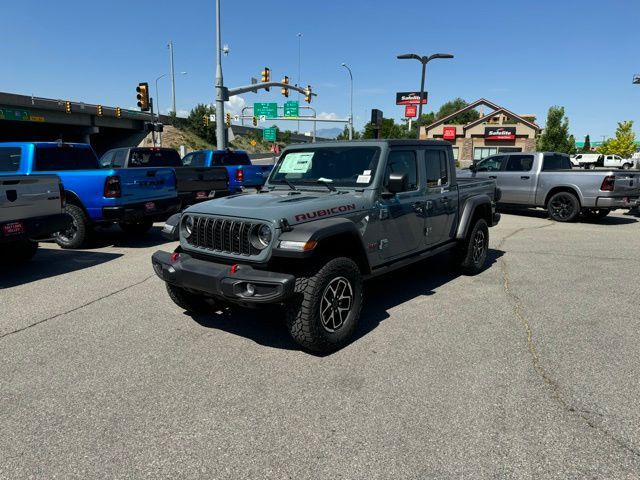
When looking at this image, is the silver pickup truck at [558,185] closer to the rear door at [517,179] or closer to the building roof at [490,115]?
the rear door at [517,179]

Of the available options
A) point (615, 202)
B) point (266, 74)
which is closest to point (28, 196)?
point (615, 202)

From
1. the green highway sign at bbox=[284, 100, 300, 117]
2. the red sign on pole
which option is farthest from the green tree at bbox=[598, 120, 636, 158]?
the green highway sign at bbox=[284, 100, 300, 117]

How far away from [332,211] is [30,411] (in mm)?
2715

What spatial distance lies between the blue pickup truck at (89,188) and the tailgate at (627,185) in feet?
35.6

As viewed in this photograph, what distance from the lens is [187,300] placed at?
15.0 ft

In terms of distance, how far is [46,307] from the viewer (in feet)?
16.8

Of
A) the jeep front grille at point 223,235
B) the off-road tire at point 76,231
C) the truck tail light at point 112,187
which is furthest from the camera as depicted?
the off-road tire at point 76,231

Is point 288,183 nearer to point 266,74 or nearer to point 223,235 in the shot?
point 223,235

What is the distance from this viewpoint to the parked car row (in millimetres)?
6281

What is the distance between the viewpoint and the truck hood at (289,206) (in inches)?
147

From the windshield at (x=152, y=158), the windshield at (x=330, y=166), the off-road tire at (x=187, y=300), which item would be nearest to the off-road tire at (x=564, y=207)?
the windshield at (x=330, y=166)

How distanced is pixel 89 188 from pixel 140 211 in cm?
94

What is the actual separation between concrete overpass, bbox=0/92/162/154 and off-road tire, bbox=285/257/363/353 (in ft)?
135

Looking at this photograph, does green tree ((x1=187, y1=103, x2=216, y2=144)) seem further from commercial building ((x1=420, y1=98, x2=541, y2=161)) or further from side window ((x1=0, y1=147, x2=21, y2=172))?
side window ((x1=0, y1=147, x2=21, y2=172))
